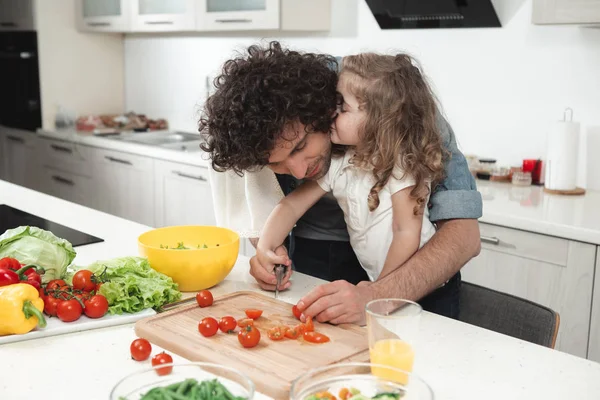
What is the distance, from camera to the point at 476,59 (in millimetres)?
3006

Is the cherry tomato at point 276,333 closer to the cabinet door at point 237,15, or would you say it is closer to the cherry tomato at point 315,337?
the cherry tomato at point 315,337

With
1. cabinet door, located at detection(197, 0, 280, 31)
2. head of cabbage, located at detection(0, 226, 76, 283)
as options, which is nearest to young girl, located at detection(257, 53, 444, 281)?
head of cabbage, located at detection(0, 226, 76, 283)

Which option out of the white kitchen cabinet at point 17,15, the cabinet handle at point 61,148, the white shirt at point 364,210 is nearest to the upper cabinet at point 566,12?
the white shirt at point 364,210

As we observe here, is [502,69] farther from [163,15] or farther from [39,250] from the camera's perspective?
[39,250]

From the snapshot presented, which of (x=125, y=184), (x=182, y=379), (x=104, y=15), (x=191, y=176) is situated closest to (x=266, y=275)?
(x=182, y=379)

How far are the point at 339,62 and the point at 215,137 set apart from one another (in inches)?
15.0

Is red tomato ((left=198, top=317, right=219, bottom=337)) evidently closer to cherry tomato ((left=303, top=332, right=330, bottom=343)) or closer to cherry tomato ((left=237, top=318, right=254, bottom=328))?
cherry tomato ((left=237, top=318, right=254, bottom=328))

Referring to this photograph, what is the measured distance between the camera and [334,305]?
1.34 metres

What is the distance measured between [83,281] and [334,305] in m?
0.50

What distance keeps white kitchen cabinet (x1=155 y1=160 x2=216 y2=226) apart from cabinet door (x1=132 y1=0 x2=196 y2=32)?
774 millimetres

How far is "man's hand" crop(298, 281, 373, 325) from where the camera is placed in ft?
4.39

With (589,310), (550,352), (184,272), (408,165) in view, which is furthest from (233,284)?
(589,310)

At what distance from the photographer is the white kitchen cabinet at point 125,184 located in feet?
12.8

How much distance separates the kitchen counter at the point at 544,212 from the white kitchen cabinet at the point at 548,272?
0.04 m
